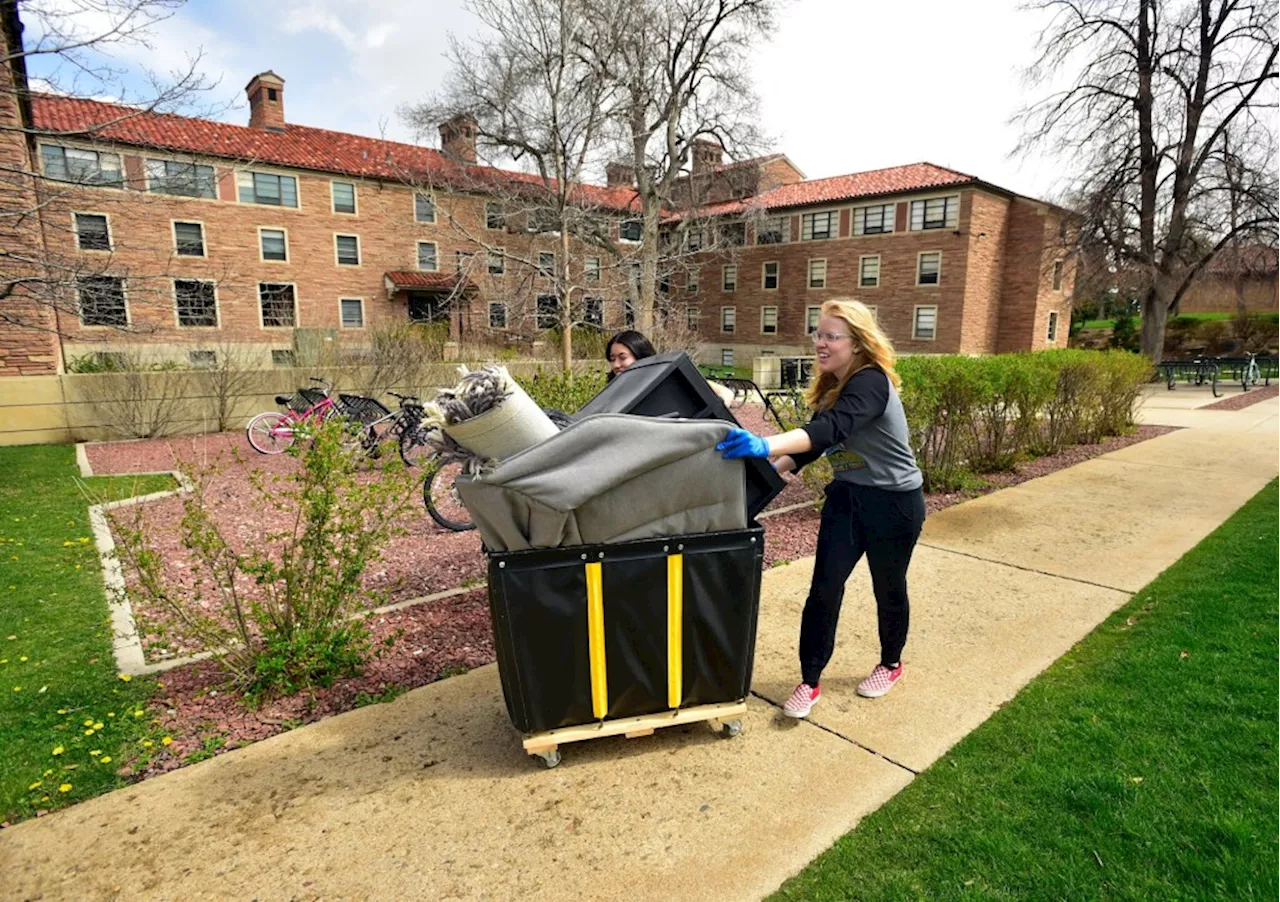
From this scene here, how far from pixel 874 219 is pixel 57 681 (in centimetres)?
3772

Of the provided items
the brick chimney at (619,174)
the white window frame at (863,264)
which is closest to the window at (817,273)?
the white window frame at (863,264)

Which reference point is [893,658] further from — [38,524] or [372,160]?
[372,160]

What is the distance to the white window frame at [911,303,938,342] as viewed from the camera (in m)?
33.9

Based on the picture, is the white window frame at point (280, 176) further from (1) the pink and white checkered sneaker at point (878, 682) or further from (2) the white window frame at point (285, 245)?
(1) the pink and white checkered sneaker at point (878, 682)

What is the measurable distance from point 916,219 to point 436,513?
33.8 meters

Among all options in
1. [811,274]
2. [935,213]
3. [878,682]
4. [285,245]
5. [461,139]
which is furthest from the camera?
[811,274]

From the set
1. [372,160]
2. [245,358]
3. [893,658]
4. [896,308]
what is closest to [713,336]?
[896,308]

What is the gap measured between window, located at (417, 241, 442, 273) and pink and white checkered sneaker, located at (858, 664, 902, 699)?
117 ft

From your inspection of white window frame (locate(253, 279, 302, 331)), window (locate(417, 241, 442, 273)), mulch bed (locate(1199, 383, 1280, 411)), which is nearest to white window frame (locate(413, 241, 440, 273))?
window (locate(417, 241, 442, 273))

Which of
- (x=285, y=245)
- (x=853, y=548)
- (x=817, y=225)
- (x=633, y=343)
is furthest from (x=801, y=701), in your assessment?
(x=817, y=225)

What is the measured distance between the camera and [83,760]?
277 cm

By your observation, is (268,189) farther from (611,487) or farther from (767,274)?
(611,487)

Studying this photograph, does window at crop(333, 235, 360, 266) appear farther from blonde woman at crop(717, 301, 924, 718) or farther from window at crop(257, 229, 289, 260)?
blonde woman at crop(717, 301, 924, 718)

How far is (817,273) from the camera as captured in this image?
38.0 m
